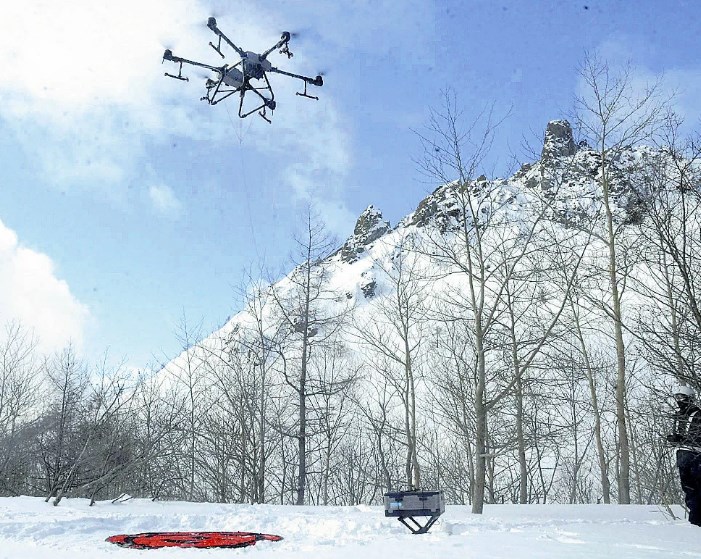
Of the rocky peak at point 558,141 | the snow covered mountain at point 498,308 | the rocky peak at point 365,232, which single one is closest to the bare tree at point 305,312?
the snow covered mountain at point 498,308

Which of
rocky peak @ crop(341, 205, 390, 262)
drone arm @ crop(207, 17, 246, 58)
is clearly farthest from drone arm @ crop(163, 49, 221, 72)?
rocky peak @ crop(341, 205, 390, 262)

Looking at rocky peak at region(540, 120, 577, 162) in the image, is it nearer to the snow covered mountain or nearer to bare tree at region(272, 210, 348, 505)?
the snow covered mountain

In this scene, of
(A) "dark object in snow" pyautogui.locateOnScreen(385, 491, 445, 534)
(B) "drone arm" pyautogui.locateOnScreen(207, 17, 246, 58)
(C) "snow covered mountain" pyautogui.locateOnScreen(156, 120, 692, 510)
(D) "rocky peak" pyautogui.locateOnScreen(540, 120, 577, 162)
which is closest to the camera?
(A) "dark object in snow" pyautogui.locateOnScreen(385, 491, 445, 534)

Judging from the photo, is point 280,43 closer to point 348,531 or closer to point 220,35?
point 220,35

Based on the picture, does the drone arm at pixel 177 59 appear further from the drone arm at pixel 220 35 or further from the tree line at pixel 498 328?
the tree line at pixel 498 328

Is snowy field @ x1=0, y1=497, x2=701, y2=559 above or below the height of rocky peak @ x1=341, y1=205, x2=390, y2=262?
below

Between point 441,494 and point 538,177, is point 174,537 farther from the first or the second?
point 538,177

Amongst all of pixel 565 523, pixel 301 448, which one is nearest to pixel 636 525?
pixel 565 523
